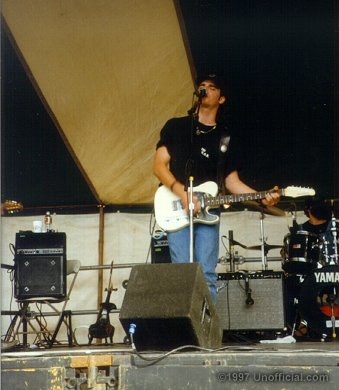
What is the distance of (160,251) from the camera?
17.1 ft

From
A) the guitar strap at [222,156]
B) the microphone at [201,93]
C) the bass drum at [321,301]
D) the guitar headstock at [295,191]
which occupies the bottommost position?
the bass drum at [321,301]

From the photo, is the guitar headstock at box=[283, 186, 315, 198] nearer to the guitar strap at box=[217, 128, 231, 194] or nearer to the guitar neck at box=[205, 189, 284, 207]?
the guitar neck at box=[205, 189, 284, 207]

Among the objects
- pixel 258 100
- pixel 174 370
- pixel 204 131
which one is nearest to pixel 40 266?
pixel 204 131

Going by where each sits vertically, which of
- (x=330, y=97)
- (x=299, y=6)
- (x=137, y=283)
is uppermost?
(x=299, y=6)

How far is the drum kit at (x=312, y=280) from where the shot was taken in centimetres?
419

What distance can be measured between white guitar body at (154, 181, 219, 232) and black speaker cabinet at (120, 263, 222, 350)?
1.08 m

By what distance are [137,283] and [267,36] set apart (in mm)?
2432

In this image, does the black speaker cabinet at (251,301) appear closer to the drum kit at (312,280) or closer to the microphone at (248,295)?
the microphone at (248,295)

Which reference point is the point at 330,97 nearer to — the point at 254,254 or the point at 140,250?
the point at 254,254

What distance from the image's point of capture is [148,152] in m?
5.58

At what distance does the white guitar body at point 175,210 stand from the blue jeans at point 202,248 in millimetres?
38

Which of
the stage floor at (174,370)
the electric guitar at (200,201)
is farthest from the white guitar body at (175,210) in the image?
the stage floor at (174,370)

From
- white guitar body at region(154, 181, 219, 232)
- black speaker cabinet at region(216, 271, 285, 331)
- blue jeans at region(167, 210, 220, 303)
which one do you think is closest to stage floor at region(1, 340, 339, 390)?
blue jeans at region(167, 210, 220, 303)

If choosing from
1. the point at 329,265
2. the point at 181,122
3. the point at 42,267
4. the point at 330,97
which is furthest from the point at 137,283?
the point at 330,97
